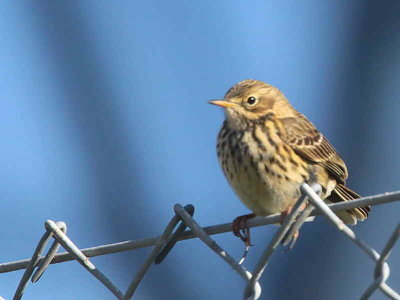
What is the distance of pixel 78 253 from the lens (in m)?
3.12

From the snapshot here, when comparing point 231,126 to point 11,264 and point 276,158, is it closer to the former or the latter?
point 276,158

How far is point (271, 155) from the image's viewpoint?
181 inches

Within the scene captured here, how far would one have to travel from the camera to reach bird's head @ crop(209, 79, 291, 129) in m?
4.97

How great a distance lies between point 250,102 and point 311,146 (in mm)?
472

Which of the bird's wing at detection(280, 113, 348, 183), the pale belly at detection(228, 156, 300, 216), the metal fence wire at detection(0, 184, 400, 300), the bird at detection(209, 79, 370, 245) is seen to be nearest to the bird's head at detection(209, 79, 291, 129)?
the bird at detection(209, 79, 370, 245)

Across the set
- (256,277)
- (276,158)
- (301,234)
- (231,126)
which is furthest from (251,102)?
(256,277)

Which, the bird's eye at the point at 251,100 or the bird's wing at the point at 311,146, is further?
the bird's eye at the point at 251,100

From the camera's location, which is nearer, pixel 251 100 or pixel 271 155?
pixel 271 155

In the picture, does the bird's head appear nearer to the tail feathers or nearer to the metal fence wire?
the tail feathers

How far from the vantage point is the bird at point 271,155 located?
4477 millimetres

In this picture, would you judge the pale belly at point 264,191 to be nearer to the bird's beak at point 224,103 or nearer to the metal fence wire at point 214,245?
the bird's beak at point 224,103

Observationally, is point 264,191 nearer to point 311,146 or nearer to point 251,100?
point 311,146

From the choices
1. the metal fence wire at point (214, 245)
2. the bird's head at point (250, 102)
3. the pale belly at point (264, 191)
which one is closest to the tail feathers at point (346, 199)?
the pale belly at point (264, 191)

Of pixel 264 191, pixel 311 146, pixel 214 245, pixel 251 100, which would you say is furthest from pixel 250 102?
pixel 214 245
